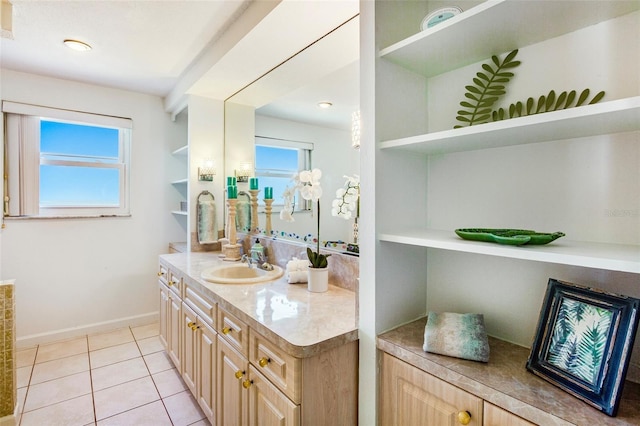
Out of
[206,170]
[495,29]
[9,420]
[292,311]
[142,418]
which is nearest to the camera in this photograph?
[495,29]

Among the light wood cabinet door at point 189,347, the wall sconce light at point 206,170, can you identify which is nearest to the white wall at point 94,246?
the wall sconce light at point 206,170

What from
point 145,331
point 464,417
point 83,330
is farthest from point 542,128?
point 83,330

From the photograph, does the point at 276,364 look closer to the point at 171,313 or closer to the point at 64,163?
the point at 171,313

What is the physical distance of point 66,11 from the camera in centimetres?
188

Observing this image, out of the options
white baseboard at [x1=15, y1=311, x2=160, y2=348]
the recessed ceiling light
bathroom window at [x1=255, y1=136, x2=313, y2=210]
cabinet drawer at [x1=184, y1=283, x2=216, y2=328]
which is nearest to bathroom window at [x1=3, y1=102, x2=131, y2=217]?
the recessed ceiling light

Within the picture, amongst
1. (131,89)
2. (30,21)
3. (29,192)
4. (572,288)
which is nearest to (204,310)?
(572,288)

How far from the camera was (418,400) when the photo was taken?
3.50ft

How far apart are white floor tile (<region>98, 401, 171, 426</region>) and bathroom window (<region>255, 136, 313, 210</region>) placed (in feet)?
5.21

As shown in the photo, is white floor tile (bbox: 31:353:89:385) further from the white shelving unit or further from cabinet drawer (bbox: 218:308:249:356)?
the white shelving unit

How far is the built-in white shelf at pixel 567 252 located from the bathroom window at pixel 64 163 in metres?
3.32

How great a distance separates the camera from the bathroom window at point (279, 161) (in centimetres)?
237

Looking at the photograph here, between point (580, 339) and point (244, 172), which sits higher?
point (244, 172)

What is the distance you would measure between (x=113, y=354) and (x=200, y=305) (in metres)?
1.57

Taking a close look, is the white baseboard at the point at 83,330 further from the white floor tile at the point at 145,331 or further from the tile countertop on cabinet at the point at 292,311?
the tile countertop on cabinet at the point at 292,311
